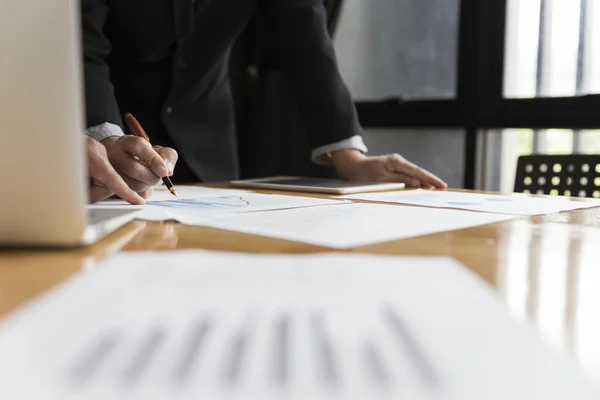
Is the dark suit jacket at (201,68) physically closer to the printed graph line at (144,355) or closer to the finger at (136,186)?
the finger at (136,186)

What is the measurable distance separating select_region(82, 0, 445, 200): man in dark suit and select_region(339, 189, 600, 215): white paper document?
0.54ft

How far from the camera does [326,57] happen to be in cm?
142

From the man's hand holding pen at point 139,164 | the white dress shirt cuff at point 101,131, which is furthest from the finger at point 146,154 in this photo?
the white dress shirt cuff at point 101,131

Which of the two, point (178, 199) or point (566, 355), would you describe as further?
point (178, 199)

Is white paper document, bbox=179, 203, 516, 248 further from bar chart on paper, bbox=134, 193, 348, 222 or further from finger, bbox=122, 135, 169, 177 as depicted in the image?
finger, bbox=122, 135, 169, 177

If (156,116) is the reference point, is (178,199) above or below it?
below

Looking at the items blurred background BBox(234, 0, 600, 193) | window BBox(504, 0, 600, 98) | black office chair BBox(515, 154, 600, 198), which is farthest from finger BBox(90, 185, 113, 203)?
window BBox(504, 0, 600, 98)

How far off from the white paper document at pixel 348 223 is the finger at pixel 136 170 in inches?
8.4

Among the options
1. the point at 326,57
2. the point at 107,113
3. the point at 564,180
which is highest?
the point at 326,57

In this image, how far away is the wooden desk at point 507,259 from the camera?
1.05 ft

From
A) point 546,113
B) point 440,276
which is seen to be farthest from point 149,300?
point 546,113

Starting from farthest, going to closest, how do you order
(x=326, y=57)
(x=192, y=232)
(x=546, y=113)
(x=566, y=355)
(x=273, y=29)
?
(x=546, y=113) → (x=273, y=29) → (x=326, y=57) → (x=192, y=232) → (x=566, y=355)

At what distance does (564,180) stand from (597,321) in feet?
3.65

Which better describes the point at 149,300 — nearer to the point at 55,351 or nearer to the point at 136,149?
the point at 55,351
